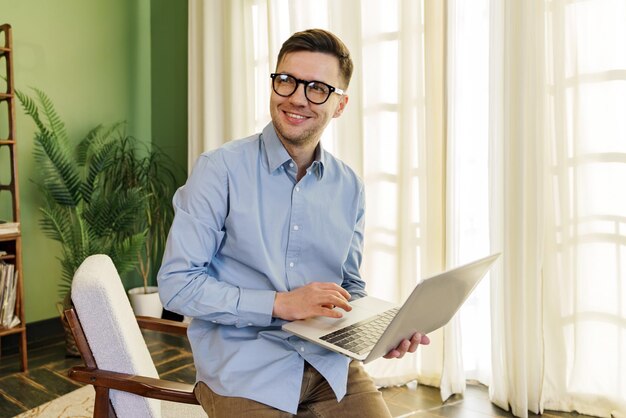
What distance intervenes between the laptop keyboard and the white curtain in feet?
4.96

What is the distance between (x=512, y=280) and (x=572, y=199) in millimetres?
455

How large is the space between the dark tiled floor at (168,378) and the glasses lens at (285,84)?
1833mm

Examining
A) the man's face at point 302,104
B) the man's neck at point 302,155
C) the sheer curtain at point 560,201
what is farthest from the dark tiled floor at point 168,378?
the man's face at point 302,104

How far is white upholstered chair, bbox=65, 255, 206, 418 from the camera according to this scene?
4.44 ft

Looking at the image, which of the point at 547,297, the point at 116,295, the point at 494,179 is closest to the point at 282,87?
the point at 116,295

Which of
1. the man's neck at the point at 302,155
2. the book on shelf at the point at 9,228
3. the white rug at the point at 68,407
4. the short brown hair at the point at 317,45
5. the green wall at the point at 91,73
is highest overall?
the green wall at the point at 91,73

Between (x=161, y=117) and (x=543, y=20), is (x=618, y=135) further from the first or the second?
(x=161, y=117)

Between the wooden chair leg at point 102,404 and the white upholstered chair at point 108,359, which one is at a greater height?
the white upholstered chair at point 108,359

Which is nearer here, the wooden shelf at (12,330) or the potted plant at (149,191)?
the wooden shelf at (12,330)

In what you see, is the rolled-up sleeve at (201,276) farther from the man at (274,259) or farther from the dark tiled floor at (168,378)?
the dark tiled floor at (168,378)

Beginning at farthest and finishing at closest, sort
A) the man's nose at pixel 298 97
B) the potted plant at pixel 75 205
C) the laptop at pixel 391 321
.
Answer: the potted plant at pixel 75 205 < the man's nose at pixel 298 97 < the laptop at pixel 391 321

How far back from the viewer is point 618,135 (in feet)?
8.25

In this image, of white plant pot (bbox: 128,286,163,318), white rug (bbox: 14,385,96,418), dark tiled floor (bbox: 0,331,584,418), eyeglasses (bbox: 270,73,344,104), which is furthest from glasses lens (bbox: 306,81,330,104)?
white plant pot (bbox: 128,286,163,318)

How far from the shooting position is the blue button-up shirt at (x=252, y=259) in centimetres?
135
